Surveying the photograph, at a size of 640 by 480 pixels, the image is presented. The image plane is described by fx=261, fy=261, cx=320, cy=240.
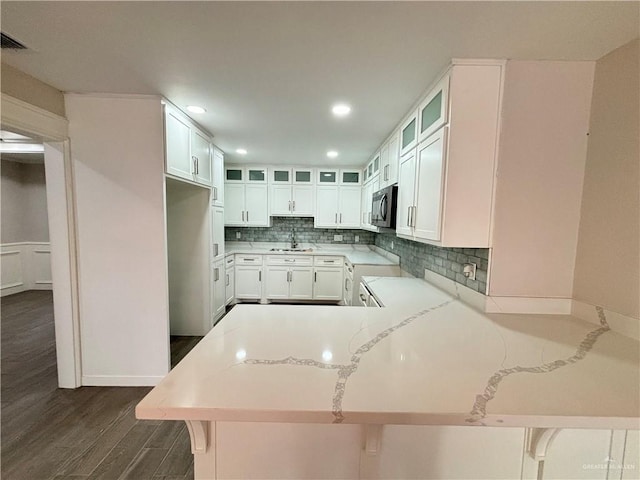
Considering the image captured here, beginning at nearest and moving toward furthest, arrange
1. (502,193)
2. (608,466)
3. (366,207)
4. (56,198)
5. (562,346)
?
(608,466), (562,346), (502,193), (56,198), (366,207)

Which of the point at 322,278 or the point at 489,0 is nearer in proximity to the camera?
the point at 489,0

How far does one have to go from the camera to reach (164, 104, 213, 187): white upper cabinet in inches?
85.0

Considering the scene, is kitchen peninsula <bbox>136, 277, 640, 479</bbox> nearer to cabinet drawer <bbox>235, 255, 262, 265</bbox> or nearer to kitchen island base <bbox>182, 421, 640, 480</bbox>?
kitchen island base <bbox>182, 421, 640, 480</bbox>

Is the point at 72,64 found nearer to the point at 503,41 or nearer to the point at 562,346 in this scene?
the point at 503,41

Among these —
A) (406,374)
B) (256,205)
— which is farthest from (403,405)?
(256,205)

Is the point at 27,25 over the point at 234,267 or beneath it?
over

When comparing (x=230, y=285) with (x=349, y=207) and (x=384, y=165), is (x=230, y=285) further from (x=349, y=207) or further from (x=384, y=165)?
(x=384, y=165)

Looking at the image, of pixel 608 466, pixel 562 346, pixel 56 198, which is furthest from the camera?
pixel 56 198

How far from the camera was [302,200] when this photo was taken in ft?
14.9

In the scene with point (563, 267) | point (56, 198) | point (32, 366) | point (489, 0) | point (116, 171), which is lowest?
point (32, 366)

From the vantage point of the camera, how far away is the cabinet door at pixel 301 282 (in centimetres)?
434

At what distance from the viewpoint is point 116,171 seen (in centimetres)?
212

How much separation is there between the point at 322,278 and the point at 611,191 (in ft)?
11.3

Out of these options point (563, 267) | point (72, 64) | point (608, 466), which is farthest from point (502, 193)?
point (72, 64)
